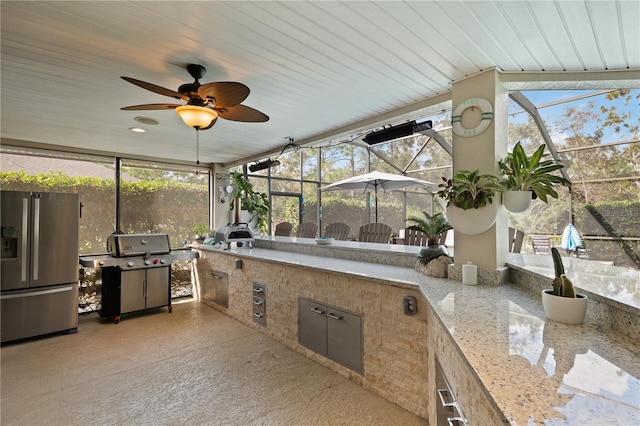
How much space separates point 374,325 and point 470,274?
786mm

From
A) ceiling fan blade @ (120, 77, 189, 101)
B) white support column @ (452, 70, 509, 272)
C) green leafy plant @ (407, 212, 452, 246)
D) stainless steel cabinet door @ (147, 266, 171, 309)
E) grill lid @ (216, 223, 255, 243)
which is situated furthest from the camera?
grill lid @ (216, 223, 255, 243)

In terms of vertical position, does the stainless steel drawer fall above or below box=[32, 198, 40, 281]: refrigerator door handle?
below

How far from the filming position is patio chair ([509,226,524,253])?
3.34 metres

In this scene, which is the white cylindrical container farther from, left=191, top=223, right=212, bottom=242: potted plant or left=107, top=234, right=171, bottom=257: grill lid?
left=191, top=223, right=212, bottom=242: potted plant

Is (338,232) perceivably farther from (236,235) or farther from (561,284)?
(561,284)

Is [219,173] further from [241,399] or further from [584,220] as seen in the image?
[584,220]

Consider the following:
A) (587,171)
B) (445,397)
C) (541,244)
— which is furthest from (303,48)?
(541,244)

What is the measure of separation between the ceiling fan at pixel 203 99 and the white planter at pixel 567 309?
209cm

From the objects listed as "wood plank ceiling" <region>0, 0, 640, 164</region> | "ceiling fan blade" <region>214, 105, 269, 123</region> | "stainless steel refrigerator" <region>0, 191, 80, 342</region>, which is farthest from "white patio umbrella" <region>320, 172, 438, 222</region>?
"stainless steel refrigerator" <region>0, 191, 80, 342</region>

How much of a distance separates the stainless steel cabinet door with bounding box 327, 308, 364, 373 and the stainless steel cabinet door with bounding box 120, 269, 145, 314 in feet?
9.75

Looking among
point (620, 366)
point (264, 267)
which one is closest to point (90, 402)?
point (264, 267)

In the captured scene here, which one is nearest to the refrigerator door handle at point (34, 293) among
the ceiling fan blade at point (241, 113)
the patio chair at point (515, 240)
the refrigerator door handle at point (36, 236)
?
the refrigerator door handle at point (36, 236)

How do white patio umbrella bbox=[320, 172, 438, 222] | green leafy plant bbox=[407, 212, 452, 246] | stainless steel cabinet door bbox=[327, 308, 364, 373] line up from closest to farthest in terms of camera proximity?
stainless steel cabinet door bbox=[327, 308, 364, 373], green leafy plant bbox=[407, 212, 452, 246], white patio umbrella bbox=[320, 172, 438, 222]

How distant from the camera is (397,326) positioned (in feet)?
6.99
